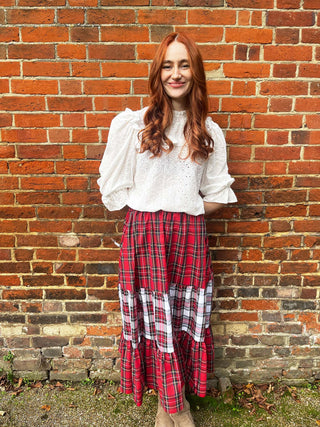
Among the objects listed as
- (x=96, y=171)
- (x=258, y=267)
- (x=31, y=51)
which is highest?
(x=31, y=51)

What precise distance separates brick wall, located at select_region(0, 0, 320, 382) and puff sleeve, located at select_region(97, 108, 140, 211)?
0.33 m

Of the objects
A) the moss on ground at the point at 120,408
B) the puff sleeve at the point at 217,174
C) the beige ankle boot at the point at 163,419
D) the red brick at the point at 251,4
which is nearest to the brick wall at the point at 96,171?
the red brick at the point at 251,4

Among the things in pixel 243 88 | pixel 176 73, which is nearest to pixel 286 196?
pixel 243 88

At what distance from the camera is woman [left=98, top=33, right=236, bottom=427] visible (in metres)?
1.78

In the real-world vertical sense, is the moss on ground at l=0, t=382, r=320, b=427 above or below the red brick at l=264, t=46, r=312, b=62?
below

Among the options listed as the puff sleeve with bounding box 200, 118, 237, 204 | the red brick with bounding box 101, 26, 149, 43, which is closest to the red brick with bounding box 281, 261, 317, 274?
the puff sleeve with bounding box 200, 118, 237, 204

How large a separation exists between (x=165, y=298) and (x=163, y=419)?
839 mm

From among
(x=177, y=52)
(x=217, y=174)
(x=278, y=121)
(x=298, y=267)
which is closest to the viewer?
(x=177, y=52)

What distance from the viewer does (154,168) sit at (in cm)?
181

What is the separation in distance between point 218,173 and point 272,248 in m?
0.74

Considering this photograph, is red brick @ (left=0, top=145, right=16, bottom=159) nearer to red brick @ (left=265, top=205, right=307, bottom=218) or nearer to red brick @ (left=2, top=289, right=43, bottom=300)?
red brick @ (left=2, top=289, right=43, bottom=300)

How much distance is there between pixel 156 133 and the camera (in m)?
1.76

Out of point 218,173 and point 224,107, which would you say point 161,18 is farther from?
point 218,173

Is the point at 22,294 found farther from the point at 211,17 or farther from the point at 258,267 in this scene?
Answer: the point at 211,17
